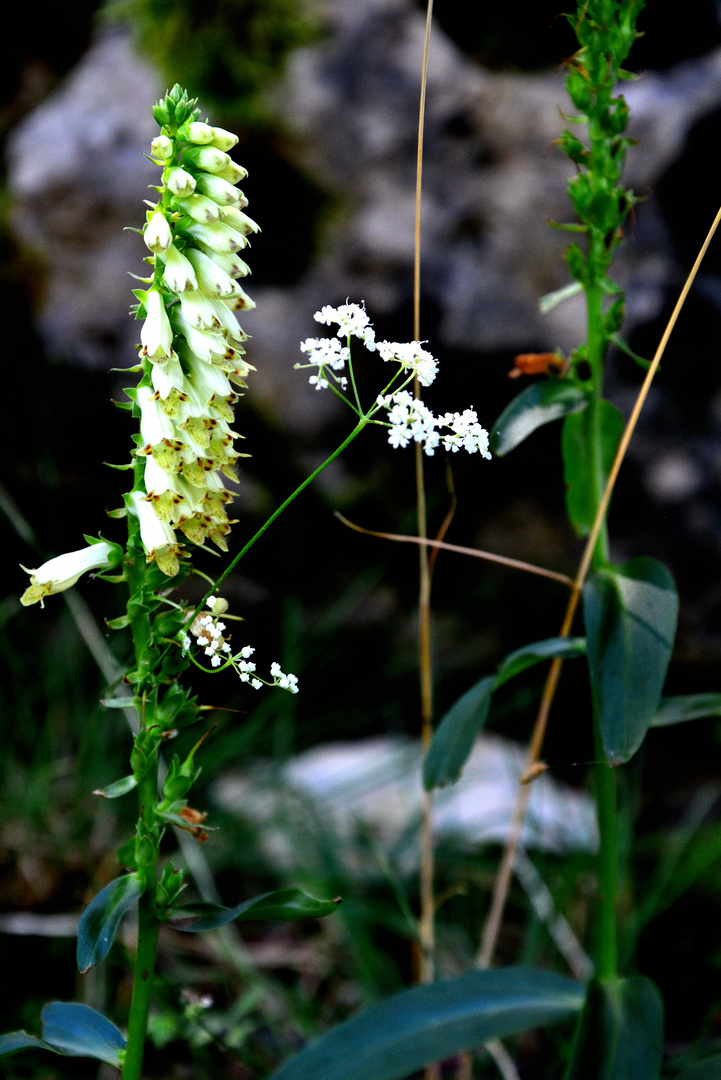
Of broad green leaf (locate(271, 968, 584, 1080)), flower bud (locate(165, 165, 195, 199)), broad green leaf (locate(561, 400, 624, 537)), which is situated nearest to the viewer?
flower bud (locate(165, 165, 195, 199))

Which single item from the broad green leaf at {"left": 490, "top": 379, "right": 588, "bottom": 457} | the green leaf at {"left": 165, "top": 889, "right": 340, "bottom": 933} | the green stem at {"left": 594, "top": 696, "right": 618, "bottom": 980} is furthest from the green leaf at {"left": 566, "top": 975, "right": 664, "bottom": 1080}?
the broad green leaf at {"left": 490, "top": 379, "right": 588, "bottom": 457}

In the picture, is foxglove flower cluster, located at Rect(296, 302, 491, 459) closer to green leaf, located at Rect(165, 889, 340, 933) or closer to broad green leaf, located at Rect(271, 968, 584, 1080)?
green leaf, located at Rect(165, 889, 340, 933)

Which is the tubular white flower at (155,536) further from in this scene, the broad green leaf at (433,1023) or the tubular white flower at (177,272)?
the broad green leaf at (433,1023)

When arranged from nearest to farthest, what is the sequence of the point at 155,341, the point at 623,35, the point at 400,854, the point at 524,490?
1. the point at 155,341
2. the point at 623,35
3. the point at 400,854
4. the point at 524,490

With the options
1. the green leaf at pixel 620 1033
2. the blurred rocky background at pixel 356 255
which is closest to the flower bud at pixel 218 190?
the green leaf at pixel 620 1033

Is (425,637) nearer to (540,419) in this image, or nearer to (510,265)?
(540,419)

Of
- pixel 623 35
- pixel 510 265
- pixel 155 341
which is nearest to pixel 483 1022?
pixel 155 341
